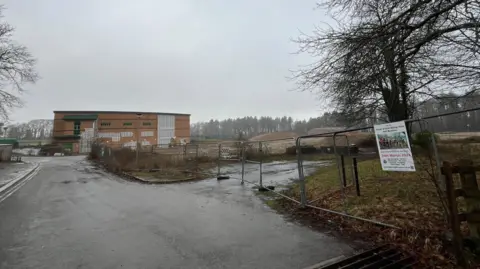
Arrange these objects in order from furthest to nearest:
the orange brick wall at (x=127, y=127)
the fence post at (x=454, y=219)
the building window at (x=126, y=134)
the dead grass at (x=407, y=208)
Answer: the building window at (x=126, y=134)
the orange brick wall at (x=127, y=127)
the dead grass at (x=407, y=208)
the fence post at (x=454, y=219)

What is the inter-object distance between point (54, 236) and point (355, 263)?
5.06 m

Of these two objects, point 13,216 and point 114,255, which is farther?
point 13,216

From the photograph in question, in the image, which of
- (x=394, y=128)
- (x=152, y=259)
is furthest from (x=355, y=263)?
(x=152, y=259)

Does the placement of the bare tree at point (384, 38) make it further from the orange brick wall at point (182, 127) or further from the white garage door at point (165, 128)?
the orange brick wall at point (182, 127)

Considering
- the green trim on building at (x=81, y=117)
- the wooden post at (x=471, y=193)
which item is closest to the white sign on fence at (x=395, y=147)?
the wooden post at (x=471, y=193)

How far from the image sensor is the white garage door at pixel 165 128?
8556 centimetres

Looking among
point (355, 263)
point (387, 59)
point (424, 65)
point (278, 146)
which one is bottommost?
point (355, 263)

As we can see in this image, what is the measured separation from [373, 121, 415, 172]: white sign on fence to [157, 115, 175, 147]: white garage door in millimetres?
83422

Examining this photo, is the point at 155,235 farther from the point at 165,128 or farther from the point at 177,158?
the point at 165,128

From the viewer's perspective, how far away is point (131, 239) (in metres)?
4.96

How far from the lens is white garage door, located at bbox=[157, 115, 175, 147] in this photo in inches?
3369

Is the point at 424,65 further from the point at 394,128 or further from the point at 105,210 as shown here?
the point at 105,210

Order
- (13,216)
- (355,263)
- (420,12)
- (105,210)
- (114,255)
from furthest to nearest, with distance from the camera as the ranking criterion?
(105,210) < (13,216) < (420,12) < (114,255) < (355,263)

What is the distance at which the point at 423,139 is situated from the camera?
446cm
